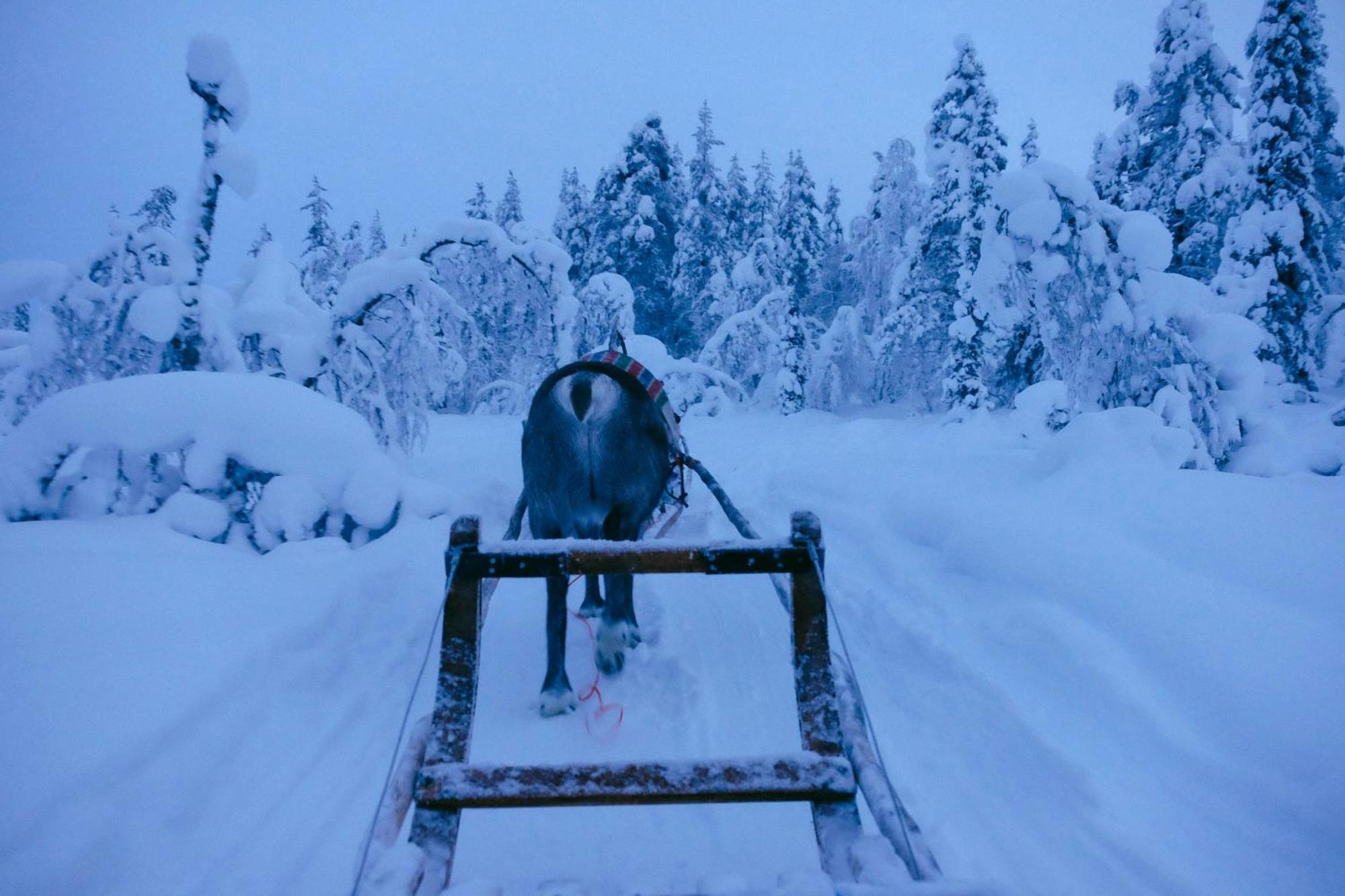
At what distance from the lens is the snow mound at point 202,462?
4273 millimetres

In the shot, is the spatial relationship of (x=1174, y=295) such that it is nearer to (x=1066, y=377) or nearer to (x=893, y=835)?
(x=1066, y=377)

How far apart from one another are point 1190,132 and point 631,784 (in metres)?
24.6

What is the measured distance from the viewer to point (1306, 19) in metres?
16.4

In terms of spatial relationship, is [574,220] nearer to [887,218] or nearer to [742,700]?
[887,218]

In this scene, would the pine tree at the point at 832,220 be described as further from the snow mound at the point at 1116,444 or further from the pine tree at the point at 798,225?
the snow mound at the point at 1116,444

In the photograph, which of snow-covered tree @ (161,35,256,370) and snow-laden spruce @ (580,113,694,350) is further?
snow-laden spruce @ (580,113,694,350)

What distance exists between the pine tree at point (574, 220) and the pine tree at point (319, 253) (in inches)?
486

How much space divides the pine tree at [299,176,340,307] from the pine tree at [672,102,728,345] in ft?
58.6

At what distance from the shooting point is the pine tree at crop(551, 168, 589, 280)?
94.3 ft

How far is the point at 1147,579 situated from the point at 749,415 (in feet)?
74.2

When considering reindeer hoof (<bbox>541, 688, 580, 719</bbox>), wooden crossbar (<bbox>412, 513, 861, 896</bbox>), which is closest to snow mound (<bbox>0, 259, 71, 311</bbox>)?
reindeer hoof (<bbox>541, 688, 580, 719</bbox>)

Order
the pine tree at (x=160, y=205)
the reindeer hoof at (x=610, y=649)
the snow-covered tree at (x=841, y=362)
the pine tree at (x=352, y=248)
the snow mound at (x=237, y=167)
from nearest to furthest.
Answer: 1. the reindeer hoof at (x=610, y=649)
2. the snow mound at (x=237, y=167)
3. the pine tree at (x=160, y=205)
4. the snow-covered tree at (x=841, y=362)
5. the pine tree at (x=352, y=248)

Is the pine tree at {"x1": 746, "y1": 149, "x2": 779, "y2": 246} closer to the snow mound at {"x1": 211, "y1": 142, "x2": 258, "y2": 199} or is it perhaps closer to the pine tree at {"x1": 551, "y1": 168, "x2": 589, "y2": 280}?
the pine tree at {"x1": 551, "y1": 168, "x2": 589, "y2": 280}

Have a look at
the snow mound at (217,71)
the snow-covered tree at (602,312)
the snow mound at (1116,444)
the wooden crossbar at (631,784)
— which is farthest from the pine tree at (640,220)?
the wooden crossbar at (631,784)
